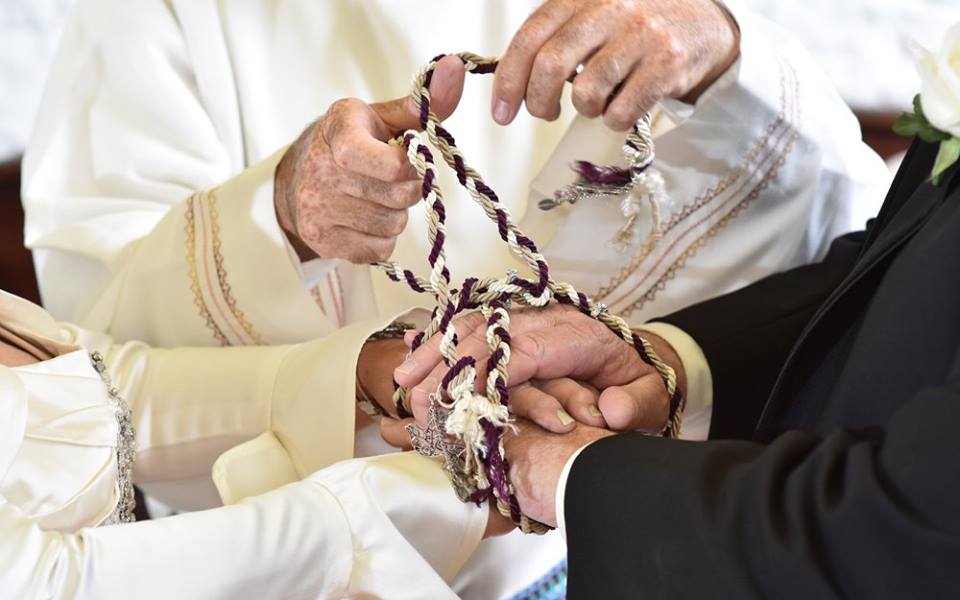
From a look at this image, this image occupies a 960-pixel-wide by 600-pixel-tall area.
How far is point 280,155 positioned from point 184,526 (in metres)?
0.50

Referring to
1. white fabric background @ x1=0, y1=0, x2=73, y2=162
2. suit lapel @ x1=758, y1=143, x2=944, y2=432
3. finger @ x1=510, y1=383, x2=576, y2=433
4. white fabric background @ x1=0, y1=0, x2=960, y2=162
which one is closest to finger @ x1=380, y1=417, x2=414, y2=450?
finger @ x1=510, y1=383, x2=576, y2=433

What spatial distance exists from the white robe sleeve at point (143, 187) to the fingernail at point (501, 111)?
35 cm

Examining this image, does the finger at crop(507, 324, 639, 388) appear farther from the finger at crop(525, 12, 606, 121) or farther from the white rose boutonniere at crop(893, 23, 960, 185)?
the white rose boutonniere at crop(893, 23, 960, 185)

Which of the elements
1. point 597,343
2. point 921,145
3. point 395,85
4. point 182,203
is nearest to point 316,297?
point 182,203

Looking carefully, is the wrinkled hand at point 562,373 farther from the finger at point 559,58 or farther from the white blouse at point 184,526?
the finger at point 559,58

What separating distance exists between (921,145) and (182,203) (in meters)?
0.81

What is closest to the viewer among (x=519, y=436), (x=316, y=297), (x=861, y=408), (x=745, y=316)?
(x=861, y=408)

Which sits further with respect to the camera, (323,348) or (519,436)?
(323,348)

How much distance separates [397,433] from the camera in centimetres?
95

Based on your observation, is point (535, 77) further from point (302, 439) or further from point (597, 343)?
point (302, 439)

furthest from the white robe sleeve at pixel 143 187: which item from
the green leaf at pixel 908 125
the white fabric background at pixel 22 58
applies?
the green leaf at pixel 908 125

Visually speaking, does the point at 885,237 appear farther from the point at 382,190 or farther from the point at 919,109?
the point at 382,190

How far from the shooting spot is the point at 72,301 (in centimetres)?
134

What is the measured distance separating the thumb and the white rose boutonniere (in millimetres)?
382
